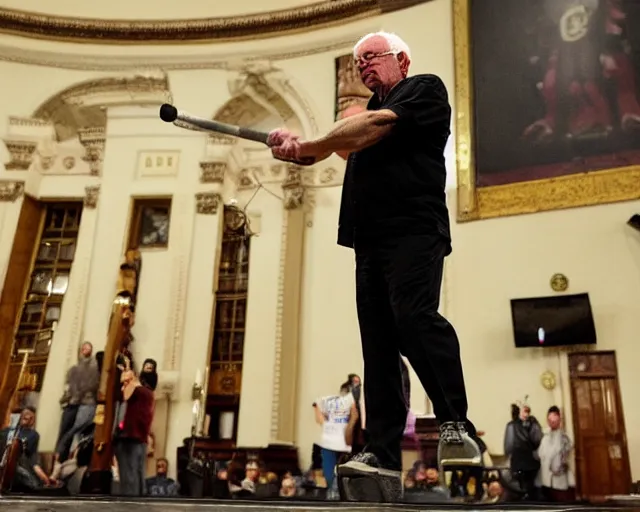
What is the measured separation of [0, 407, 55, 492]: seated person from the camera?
24.0 feet

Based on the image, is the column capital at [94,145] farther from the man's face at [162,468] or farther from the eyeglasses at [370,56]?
the eyeglasses at [370,56]

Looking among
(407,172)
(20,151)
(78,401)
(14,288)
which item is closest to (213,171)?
(20,151)

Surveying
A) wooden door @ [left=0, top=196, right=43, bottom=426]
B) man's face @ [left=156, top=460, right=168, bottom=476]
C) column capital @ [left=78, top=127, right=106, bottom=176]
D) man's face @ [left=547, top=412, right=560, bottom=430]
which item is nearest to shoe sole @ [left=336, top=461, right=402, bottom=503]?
man's face @ [left=547, top=412, right=560, bottom=430]

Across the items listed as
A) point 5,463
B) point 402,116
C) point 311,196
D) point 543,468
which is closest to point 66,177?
point 311,196

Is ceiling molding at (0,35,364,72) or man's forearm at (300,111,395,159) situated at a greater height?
ceiling molding at (0,35,364,72)

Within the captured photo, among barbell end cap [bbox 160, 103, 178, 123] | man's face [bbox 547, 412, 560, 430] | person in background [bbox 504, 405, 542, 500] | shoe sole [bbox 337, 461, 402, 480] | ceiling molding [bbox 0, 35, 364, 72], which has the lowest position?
shoe sole [bbox 337, 461, 402, 480]

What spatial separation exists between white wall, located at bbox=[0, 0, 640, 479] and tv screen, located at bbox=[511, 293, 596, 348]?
7.2 inches

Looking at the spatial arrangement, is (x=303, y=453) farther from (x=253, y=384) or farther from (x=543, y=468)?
(x=543, y=468)

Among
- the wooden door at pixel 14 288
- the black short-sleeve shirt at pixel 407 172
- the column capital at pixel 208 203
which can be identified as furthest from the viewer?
the column capital at pixel 208 203

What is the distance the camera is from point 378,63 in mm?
2559

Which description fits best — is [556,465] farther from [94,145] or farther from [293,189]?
[94,145]

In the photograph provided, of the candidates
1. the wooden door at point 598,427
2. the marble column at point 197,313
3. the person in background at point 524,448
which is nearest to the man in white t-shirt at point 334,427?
the person in background at point 524,448

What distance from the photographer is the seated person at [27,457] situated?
7324 millimetres

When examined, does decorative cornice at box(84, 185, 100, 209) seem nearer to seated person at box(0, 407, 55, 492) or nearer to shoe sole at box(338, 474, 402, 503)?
seated person at box(0, 407, 55, 492)
